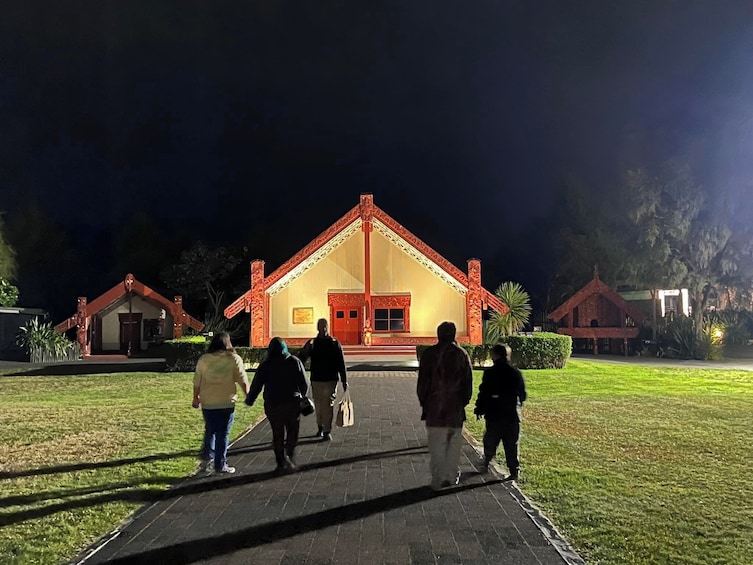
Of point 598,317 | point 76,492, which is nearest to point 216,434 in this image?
point 76,492

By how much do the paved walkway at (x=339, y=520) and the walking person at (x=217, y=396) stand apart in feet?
1.02

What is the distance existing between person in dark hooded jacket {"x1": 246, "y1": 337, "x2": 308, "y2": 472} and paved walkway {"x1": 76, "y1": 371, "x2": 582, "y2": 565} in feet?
1.10

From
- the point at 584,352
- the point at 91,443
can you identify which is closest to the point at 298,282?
the point at 584,352

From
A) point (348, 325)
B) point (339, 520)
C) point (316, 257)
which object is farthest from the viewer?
point (348, 325)

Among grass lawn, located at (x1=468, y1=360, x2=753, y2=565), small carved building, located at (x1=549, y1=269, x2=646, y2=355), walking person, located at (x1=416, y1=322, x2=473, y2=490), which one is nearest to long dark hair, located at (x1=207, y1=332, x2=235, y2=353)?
walking person, located at (x1=416, y1=322, x2=473, y2=490)

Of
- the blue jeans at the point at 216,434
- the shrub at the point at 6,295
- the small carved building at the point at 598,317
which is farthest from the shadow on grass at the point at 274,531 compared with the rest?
the shrub at the point at 6,295

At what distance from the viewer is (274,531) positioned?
4871 millimetres

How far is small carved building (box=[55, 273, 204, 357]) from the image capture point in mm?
32188

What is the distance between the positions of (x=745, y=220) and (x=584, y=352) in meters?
10.8

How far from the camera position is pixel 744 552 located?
4516 millimetres

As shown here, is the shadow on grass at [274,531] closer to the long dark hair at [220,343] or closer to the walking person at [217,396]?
the walking person at [217,396]

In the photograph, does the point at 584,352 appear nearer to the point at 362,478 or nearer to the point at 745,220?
the point at 745,220

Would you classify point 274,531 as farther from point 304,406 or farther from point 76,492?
point 76,492

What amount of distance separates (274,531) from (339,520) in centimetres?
57
